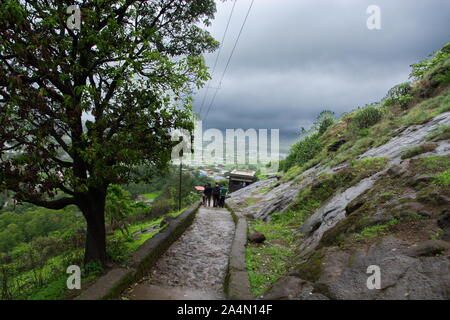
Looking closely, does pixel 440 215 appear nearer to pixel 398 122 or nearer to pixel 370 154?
pixel 370 154

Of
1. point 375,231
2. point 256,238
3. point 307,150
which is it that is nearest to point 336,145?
point 307,150

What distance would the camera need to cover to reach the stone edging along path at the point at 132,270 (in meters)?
4.12

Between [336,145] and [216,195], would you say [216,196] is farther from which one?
[336,145]

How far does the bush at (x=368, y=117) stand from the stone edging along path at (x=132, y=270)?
41.3ft

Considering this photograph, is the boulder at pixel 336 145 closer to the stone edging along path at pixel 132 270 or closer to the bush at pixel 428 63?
the bush at pixel 428 63

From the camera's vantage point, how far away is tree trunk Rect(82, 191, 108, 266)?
5883 millimetres

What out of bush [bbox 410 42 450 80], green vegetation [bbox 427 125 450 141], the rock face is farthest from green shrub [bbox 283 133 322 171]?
the rock face

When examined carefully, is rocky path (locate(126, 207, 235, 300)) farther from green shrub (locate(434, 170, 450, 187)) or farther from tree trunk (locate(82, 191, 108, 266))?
green shrub (locate(434, 170, 450, 187))

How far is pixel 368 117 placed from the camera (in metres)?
14.8

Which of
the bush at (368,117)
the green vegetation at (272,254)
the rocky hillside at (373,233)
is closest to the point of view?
the rocky hillside at (373,233)

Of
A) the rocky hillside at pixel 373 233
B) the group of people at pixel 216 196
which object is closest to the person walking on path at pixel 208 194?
the group of people at pixel 216 196

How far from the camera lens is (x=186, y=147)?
658 cm

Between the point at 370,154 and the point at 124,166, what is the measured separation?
8608 mm
